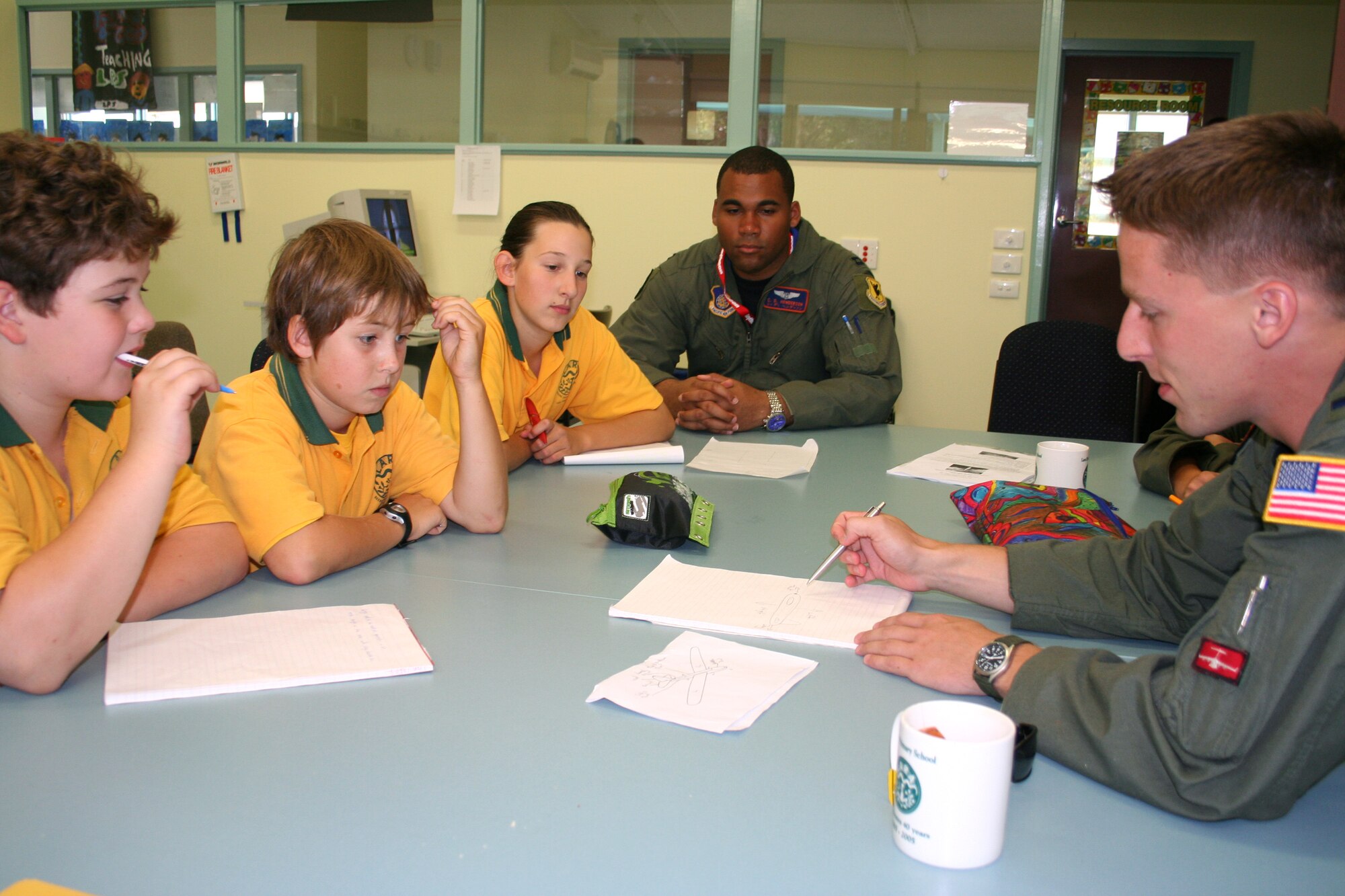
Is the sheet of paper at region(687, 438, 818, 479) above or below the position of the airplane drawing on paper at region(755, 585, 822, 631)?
above

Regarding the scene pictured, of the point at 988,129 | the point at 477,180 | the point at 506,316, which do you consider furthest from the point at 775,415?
the point at 477,180

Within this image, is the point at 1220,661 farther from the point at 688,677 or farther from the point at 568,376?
the point at 568,376

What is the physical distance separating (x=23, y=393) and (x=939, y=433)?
6.60ft

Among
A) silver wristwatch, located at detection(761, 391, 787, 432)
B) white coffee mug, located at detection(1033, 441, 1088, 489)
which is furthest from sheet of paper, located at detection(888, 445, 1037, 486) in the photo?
silver wristwatch, located at detection(761, 391, 787, 432)

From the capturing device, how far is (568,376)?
2.31 metres

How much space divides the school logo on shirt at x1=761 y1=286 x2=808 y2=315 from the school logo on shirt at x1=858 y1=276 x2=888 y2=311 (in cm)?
17

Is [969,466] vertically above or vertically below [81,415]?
below

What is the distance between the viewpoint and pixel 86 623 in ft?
3.23

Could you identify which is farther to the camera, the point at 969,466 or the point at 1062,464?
the point at 969,466

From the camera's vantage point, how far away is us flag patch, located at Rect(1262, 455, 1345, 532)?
0.75 m

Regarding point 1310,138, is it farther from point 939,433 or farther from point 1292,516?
point 939,433

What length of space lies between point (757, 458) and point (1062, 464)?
646mm

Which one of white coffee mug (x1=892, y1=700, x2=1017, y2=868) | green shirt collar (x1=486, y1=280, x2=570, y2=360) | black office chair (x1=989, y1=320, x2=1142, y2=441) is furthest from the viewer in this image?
black office chair (x1=989, y1=320, x2=1142, y2=441)

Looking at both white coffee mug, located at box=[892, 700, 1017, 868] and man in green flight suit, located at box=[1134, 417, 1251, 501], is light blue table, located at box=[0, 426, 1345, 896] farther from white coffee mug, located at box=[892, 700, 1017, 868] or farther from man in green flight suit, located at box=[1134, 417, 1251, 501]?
man in green flight suit, located at box=[1134, 417, 1251, 501]
